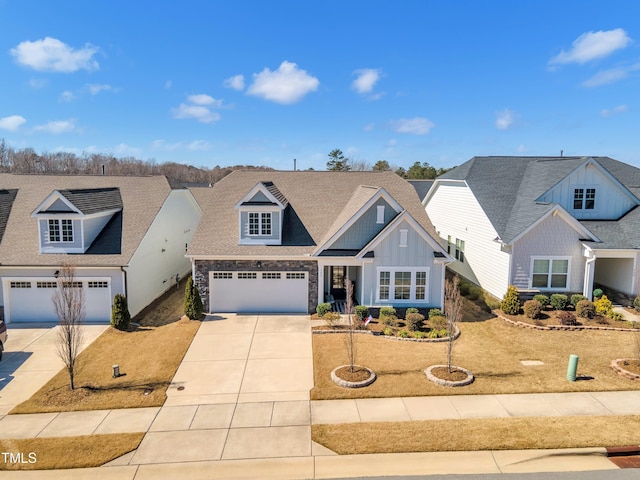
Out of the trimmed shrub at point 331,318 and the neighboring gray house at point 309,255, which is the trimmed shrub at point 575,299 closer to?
the neighboring gray house at point 309,255

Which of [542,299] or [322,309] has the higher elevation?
[542,299]

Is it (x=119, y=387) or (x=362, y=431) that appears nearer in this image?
(x=362, y=431)

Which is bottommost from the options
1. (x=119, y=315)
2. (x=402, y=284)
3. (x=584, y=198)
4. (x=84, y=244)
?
(x=119, y=315)

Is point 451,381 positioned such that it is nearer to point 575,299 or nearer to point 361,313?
point 361,313

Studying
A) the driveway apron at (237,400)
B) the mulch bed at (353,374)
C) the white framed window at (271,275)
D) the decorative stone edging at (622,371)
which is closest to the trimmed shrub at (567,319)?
the decorative stone edging at (622,371)

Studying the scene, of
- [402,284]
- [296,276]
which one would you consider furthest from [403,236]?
[296,276]

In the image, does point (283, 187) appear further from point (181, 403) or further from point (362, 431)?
point (362, 431)

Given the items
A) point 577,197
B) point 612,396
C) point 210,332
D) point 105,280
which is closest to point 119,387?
point 210,332
